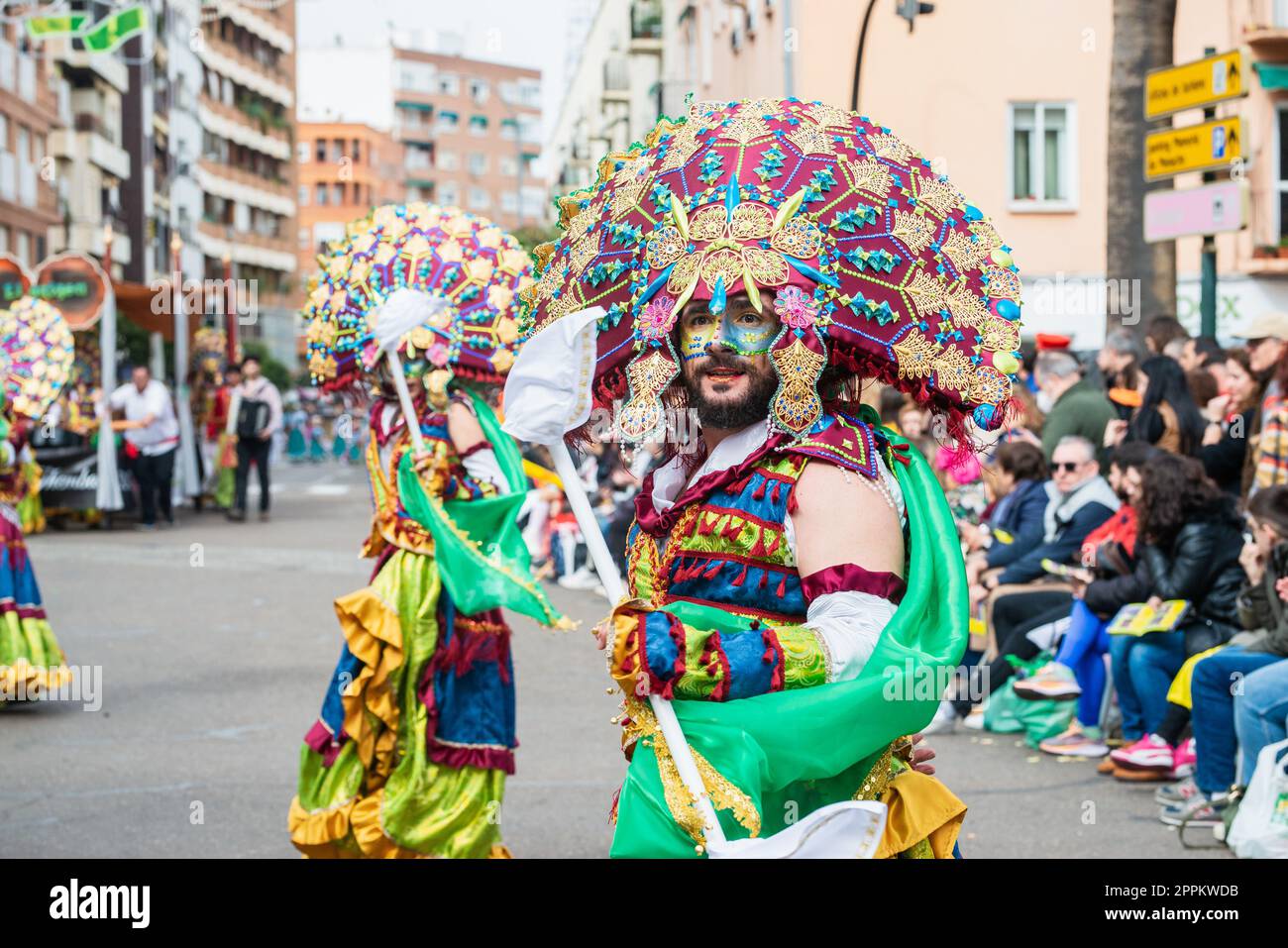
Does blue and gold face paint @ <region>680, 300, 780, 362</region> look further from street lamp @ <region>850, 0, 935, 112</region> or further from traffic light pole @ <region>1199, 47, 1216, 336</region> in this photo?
street lamp @ <region>850, 0, 935, 112</region>

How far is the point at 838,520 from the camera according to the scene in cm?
297

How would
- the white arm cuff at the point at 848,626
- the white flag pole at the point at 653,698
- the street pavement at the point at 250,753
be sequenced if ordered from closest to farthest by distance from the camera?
the white flag pole at the point at 653,698, the white arm cuff at the point at 848,626, the street pavement at the point at 250,753

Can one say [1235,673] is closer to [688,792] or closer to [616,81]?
[688,792]

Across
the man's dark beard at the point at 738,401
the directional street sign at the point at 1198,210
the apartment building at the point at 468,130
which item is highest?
the apartment building at the point at 468,130

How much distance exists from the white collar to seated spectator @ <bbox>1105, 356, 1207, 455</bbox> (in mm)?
5934

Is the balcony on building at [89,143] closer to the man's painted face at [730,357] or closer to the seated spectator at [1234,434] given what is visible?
the seated spectator at [1234,434]

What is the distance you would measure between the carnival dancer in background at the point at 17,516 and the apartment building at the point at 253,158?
5260 cm

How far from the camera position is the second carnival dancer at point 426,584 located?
5.29 meters

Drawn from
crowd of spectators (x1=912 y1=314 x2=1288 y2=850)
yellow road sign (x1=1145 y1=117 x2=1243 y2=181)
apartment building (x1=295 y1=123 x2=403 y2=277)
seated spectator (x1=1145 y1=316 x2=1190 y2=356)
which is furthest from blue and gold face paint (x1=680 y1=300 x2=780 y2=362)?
apartment building (x1=295 y1=123 x2=403 y2=277)

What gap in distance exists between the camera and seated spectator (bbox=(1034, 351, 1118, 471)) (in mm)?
9367

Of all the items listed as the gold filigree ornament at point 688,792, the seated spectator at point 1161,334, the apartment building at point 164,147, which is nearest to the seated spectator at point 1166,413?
the seated spectator at point 1161,334

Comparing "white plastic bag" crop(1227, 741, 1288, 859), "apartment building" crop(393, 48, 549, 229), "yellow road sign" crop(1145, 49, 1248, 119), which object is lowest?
"white plastic bag" crop(1227, 741, 1288, 859)

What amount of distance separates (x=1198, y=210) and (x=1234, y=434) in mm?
1615
